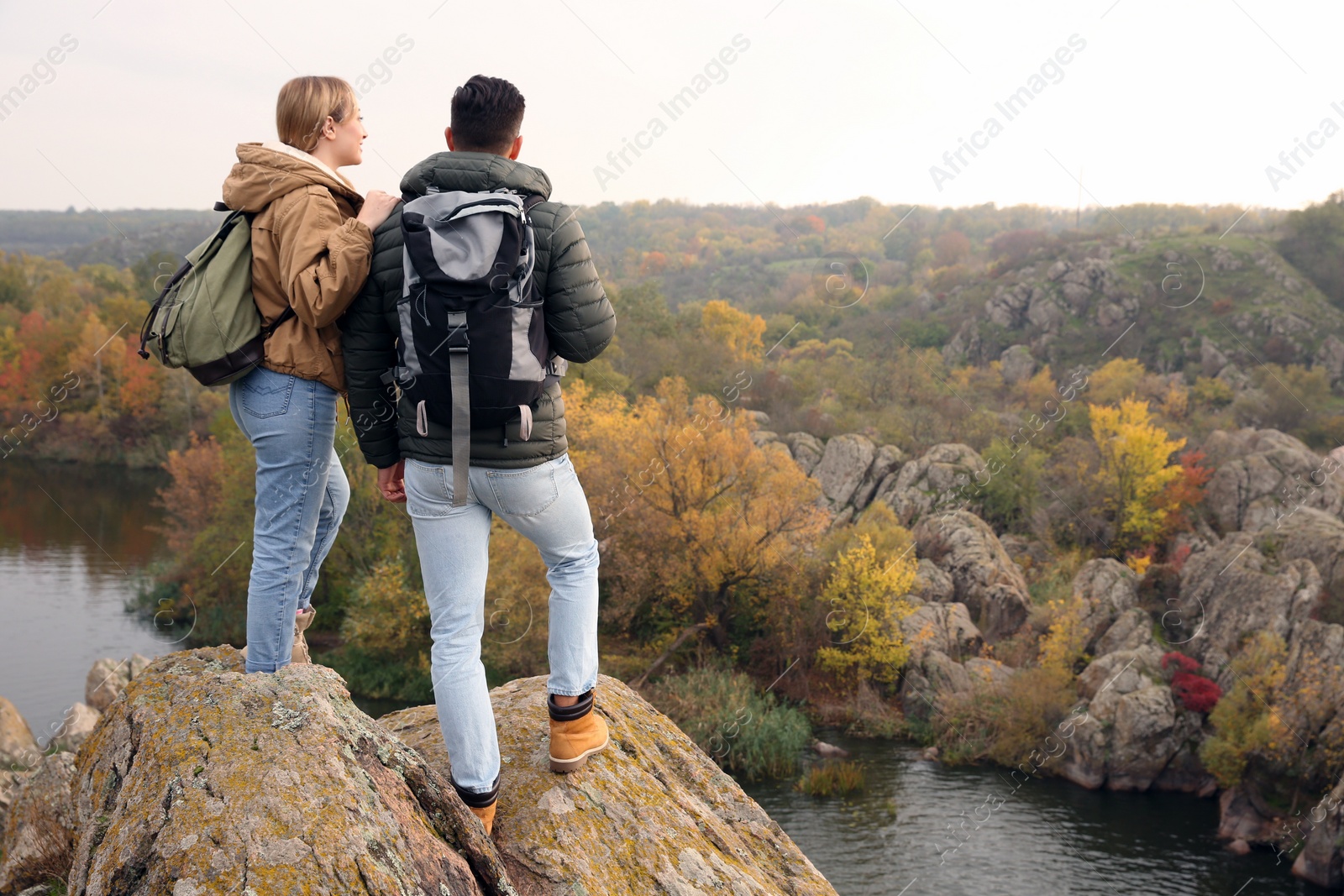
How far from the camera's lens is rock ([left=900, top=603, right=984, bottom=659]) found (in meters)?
32.2

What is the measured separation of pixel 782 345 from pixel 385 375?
72.7 meters

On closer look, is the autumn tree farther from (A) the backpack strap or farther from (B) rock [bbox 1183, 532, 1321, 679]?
(A) the backpack strap

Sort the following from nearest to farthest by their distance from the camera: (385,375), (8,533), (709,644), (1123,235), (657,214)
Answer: (385,375)
(709,644)
(8,533)
(1123,235)
(657,214)

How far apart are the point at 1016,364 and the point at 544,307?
2856 inches

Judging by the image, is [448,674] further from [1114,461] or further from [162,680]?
[1114,461]

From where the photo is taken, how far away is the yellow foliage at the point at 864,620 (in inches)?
1211

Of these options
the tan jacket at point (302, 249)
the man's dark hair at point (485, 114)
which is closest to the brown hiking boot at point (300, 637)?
the tan jacket at point (302, 249)

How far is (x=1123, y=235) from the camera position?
8375cm

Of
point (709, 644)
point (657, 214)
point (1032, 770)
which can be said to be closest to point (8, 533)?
point (709, 644)

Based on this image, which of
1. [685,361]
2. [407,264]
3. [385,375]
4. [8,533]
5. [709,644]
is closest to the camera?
[407,264]

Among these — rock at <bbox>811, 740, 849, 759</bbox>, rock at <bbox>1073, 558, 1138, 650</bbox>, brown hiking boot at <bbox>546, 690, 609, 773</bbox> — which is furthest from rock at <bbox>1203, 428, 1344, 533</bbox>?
brown hiking boot at <bbox>546, 690, 609, 773</bbox>

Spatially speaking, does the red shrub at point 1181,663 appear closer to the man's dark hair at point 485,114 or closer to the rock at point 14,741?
the rock at point 14,741

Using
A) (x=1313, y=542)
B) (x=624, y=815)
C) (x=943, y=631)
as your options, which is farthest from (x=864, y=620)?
(x=624, y=815)

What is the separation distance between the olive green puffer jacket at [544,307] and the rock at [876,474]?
40821 millimetres
